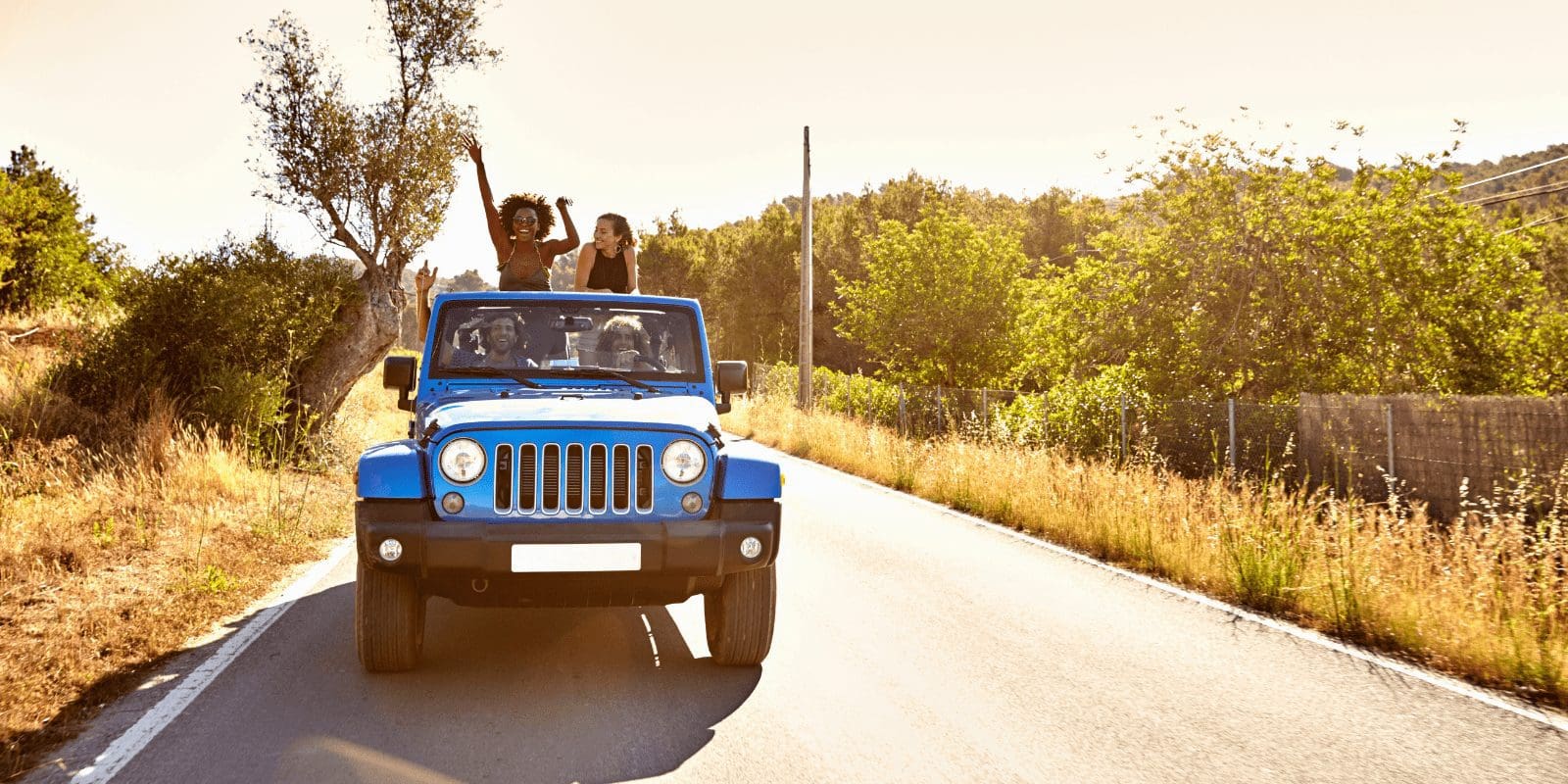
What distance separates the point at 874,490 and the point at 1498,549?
353 inches

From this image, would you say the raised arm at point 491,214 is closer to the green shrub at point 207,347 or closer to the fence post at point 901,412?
the green shrub at point 207,347

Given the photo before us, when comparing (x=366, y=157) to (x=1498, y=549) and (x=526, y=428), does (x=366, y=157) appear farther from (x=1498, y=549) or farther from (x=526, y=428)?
(x=1498, y=549)

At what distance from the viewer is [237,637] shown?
19.5ft

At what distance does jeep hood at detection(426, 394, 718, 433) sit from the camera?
4824 mm

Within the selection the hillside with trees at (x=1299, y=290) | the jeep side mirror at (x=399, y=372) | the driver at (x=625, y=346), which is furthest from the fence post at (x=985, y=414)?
the jeep side mirror at (x=399, y=372)

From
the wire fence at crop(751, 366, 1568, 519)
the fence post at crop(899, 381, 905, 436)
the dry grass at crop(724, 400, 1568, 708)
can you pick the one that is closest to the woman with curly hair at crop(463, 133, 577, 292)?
the dry grass at crop(724, 400, 1568, 708)

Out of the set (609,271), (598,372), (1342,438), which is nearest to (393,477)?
(598,372)

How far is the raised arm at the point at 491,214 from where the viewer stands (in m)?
8.76

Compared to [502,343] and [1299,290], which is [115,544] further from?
[1299,290]

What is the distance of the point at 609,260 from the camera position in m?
8.25

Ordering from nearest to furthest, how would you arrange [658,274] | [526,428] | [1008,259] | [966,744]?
[966,744]
[526,428]
[1008,259]
[658,274]

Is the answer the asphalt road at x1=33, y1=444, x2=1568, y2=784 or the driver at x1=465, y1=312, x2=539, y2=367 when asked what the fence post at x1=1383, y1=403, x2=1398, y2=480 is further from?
the driver at x1=465, y1=312, x2=539, y2=367

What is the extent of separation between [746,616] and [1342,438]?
30.9 ft

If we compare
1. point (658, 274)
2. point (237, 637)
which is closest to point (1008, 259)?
point (237, 637)
